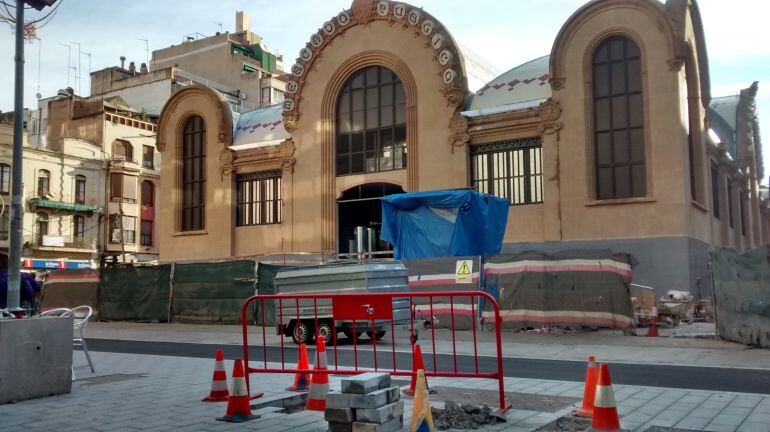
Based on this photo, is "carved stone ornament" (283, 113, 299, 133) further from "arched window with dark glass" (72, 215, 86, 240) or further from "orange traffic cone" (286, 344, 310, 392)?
"arched window with dark glass" (72, 215, 86, 240)

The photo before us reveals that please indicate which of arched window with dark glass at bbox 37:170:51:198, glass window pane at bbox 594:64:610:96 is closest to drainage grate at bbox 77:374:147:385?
glass window pane at bbox 594:64:610:96

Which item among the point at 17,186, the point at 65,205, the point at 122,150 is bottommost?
the point at 17,186

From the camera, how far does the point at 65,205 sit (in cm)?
4903

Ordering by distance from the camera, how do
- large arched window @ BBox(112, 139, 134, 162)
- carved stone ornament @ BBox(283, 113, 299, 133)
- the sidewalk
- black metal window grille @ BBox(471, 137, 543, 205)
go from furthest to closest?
large arched window @ BBox(112, 139, 134, 162), carved stone ornament @ BBox(283, 113, 299, 133), black metal window grille @ BBox(471, 137, 543, 205), the sidewalk

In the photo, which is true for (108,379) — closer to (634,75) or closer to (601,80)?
(601,80)

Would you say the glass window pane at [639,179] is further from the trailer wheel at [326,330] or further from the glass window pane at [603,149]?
the trailer wheel at [326,330]

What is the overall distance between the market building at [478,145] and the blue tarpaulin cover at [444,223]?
6426 mm

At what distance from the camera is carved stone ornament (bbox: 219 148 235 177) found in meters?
33.4

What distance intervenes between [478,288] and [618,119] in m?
10.2

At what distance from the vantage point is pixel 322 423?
7094 mm

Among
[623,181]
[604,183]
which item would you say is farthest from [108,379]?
[623,181]

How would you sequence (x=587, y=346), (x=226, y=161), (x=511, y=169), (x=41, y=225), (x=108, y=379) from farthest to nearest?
(x=41, y=225)
(x=226, y=161)
(x=511, y=169)
(x=587, y=346)
(x=108, y=379)

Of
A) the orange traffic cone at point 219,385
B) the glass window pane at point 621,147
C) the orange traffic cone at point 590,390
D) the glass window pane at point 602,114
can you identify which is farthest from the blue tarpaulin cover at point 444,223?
the orange traffic cone at point 590,390

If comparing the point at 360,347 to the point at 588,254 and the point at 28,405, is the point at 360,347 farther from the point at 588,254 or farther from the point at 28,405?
the point at 28,405
